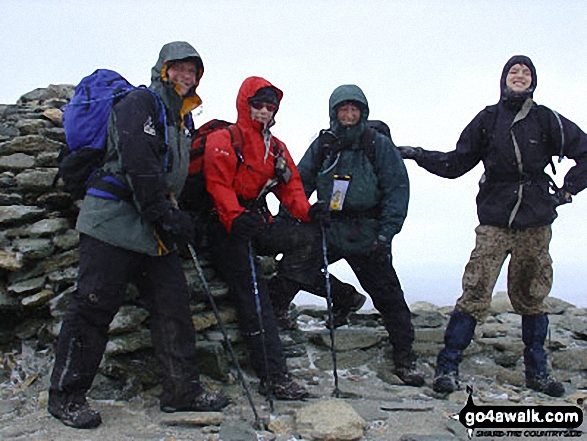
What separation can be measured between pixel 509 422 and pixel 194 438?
322 cm

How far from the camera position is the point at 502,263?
7438mm

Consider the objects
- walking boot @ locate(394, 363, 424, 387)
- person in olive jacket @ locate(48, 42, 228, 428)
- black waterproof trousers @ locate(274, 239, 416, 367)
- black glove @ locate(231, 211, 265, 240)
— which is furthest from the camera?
black waterproof trousers @ locate(274, 239, 416, 367)

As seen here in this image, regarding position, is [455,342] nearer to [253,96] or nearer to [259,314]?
[259,314]

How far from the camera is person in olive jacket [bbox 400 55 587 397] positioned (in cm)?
725

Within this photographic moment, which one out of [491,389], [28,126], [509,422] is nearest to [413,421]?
[509,422]

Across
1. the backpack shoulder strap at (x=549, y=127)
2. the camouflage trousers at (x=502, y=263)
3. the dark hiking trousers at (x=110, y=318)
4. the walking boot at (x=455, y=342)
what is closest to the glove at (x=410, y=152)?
the camouflage trousers at (x=502, y=263)

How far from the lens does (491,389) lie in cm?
732

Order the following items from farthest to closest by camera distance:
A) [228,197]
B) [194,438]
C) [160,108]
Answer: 1. [228,197]
2. [160,108]
3. [194,438]

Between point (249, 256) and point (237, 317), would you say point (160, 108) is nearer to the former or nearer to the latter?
point (249, 256)

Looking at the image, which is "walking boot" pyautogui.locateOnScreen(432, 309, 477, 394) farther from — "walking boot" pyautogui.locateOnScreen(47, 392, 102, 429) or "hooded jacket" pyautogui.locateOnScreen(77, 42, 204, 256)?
"walking boot" pyautogui.locateOnScreen(47, 392, 102, 429)

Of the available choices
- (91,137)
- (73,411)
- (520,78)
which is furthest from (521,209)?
(73,411)

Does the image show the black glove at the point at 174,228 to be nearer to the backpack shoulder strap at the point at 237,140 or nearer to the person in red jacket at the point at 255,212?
the person in red jacket at the point at 255,212

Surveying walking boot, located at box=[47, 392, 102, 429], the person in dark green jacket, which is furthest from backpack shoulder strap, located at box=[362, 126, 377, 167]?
walking boot, located at box=[47, 392, 102, 429]

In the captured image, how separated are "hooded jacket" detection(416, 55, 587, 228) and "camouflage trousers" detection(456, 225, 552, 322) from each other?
0.16 meters
